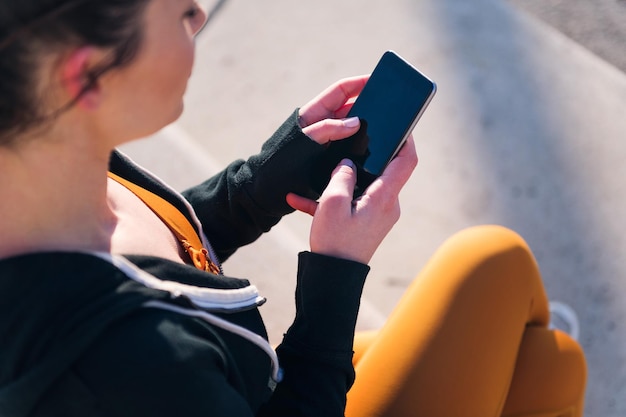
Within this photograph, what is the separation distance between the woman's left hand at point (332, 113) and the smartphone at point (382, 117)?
0.10 feet

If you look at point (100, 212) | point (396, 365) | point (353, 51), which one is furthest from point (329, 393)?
point (353, 51)

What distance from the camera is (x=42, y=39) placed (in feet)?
1.86

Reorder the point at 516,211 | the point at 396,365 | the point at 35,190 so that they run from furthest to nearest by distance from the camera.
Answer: the point at 516,211 < the point at 396,365 < the point at 35,190

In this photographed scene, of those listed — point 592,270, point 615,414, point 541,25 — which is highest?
point 541,25

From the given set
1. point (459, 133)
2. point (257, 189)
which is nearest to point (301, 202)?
point (257, 189)

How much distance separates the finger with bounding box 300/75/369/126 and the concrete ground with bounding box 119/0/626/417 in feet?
2.61

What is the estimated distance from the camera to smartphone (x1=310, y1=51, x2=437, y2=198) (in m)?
1.03

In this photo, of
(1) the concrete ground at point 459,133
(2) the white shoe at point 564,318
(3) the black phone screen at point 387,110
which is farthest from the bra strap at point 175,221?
(2) the white shoe at point 564,318

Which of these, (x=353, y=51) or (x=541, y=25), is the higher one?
(x=541, y=25)

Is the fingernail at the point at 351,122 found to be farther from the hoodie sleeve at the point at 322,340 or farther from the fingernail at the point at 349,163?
the hoodie sleeve at the point at 322,340

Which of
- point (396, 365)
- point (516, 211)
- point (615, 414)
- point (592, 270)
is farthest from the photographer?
point (516, 211)

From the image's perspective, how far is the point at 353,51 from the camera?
216 centimetres

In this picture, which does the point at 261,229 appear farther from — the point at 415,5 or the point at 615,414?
the point at 415,5

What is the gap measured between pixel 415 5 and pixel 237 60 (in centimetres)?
65
